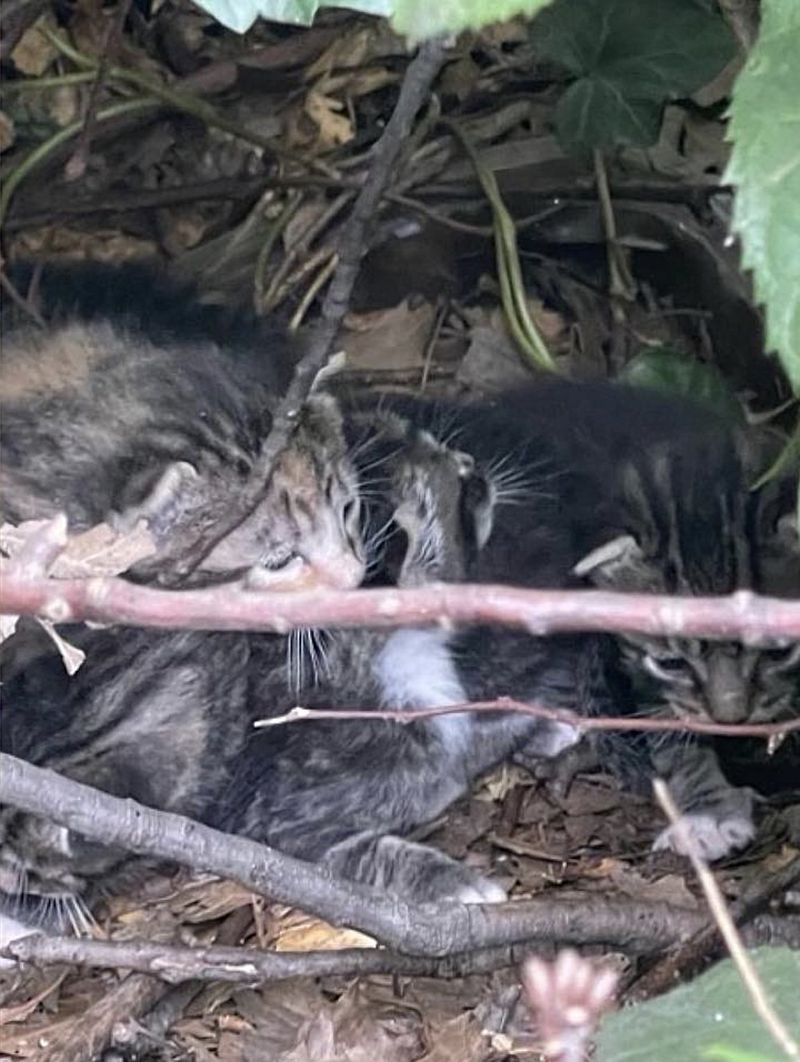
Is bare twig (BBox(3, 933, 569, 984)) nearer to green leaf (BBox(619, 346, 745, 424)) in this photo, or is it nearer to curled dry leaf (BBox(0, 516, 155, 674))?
curled dry leaf (BBox(0, 516, 155, 674))

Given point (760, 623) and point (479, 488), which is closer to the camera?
point (760, 623)

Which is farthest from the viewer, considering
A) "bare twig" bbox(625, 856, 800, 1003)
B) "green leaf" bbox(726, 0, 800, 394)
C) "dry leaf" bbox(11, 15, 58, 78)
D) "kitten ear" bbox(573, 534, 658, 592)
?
"dry leaf" bbox(11, 15, 58, 78)

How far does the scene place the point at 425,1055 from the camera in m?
2.06

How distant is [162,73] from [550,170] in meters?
0.74

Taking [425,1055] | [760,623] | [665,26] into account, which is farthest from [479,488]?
[760,623]

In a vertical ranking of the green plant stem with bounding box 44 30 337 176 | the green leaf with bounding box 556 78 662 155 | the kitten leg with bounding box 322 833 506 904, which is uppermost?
the green leaf with bounding box 556 78 662 155

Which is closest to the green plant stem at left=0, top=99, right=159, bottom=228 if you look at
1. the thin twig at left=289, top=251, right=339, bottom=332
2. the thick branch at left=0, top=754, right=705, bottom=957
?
the thin twig at left=289, top=251, right=339, bottom=332

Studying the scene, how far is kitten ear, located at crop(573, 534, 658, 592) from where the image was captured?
2.52 m

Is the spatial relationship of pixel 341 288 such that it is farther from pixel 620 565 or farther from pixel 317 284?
pixel 317 284

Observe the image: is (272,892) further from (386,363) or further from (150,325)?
(386,363)

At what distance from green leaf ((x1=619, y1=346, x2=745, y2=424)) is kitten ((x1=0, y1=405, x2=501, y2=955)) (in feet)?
1.45

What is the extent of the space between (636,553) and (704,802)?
0.36 meters

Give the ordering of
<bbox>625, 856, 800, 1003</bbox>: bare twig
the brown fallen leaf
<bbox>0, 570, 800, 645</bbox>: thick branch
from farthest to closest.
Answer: the brown fallen leaf < <bbox>625, 856, 800, 1003</bbox>: bare twig < <bbox>0, 570, 800, 645</bbox>: thick branch

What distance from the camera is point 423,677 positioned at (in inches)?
104
